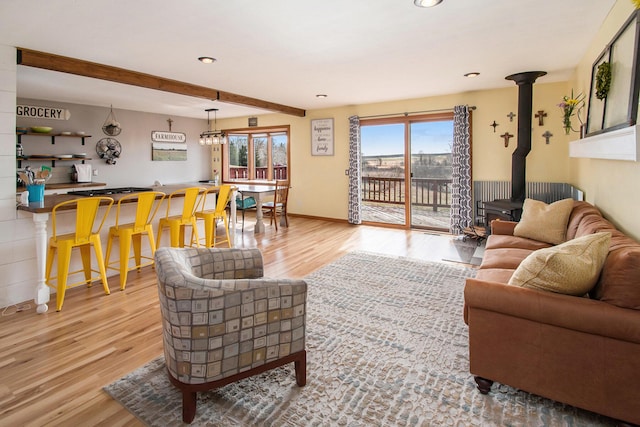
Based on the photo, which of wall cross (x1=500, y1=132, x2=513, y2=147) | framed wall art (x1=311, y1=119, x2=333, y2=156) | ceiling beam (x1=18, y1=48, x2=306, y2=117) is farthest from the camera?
framed wall art (x1=311, y1=119, x2=333, y2=156)

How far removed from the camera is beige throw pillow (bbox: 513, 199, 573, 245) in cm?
329

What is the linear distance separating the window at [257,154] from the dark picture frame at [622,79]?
20.0 feet

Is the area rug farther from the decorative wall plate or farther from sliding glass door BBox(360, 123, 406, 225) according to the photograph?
the decorative wall plate

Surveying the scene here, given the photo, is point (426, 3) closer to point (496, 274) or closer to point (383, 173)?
point (496, 274)

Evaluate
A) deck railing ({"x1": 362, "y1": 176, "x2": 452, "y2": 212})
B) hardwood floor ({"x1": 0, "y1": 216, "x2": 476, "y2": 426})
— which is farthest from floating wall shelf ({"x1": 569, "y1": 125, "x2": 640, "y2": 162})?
deck railing ({"x1": 362, "y1": 176, "x2": 452, "y2": 212})

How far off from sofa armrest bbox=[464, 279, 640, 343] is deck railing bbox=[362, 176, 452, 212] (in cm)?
490

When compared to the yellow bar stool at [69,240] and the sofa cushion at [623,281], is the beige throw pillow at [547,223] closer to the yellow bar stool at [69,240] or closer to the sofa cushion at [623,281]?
the sofa cushion at [623,281]

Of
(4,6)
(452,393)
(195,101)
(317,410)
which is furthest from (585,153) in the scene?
(195,101)

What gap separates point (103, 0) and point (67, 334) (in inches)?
97.4

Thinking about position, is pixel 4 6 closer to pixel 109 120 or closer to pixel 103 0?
pixel 103 0

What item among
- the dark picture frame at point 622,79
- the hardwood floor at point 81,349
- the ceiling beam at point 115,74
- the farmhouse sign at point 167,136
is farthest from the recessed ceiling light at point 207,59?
the farmhouse sign at point 167,136

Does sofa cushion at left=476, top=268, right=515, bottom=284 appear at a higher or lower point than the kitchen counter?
lower

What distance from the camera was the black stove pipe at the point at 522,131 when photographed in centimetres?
467

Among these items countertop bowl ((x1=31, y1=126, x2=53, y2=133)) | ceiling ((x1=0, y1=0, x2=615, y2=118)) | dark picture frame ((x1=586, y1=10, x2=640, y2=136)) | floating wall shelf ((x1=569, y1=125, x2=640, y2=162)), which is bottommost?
floating wall shelf ((x1=569, y1=125, x2=640, y2=162))
